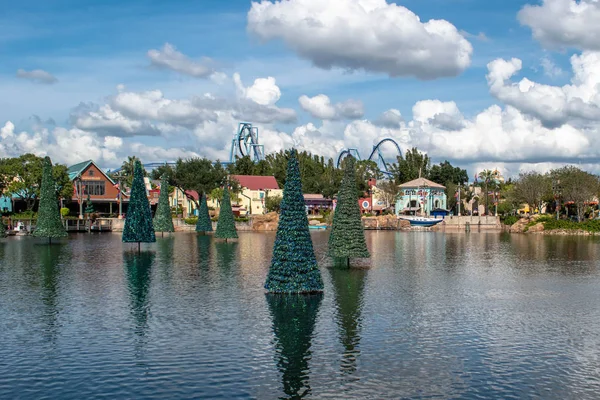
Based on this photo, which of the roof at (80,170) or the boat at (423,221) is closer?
the roof at (80,170)

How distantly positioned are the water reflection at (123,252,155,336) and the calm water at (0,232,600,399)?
5.8 inches

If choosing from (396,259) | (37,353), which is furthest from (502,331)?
(396,259)

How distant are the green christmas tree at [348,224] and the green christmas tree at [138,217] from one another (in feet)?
70.0

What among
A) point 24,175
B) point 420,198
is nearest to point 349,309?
point 24,175

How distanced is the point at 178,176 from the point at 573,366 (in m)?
101

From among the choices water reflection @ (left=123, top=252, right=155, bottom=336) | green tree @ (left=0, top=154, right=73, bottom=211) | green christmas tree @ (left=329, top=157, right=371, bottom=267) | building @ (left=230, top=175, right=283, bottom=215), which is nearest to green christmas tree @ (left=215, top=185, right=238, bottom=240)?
water reflection @ (left=123, top=252, right=155, bottom=336)

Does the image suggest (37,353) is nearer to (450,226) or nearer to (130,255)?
(130,255)

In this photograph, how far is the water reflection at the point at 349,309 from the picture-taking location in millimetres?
21078

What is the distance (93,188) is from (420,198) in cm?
Answer: 7290

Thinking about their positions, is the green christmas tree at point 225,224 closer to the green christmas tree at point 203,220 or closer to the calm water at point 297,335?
the green christmas tree at point 203,220

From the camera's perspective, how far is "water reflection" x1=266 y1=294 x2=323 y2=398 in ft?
60.6

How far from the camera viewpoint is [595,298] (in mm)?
32688

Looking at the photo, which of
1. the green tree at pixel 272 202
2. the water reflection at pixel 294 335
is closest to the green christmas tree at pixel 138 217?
the water reflection at pixel 294 335

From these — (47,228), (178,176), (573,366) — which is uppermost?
(178,176)
